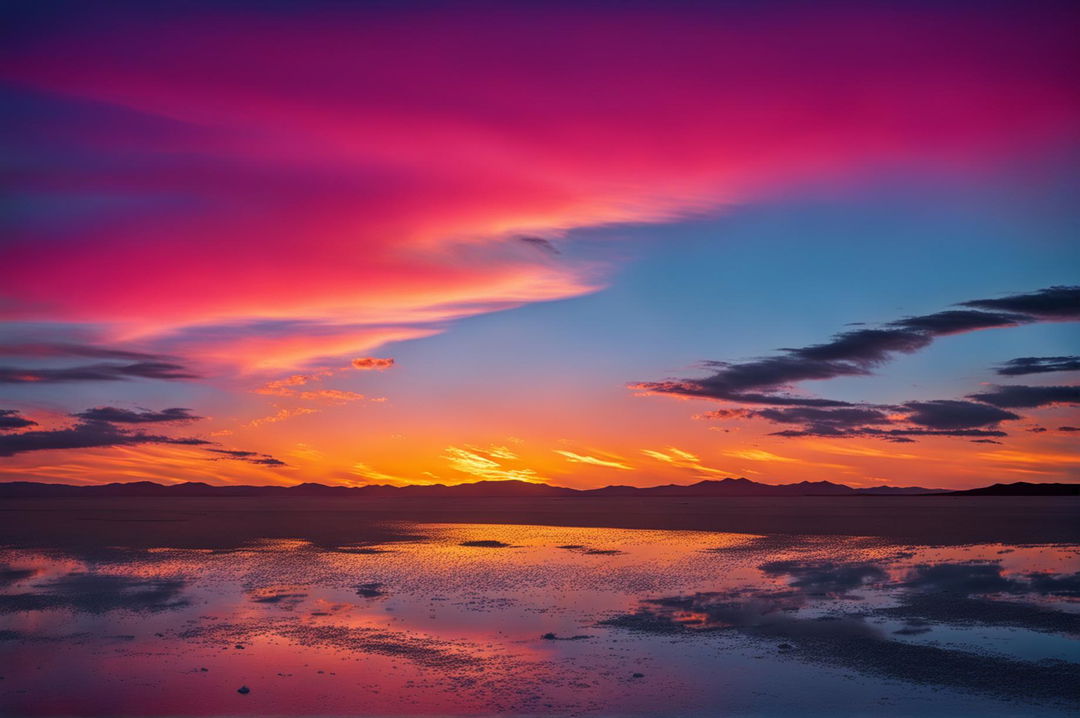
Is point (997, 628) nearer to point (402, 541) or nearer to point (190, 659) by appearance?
point (190, 659)

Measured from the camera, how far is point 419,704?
1226 centimetres

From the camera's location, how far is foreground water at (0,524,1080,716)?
12.6 meters

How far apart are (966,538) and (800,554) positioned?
1505 centimetres

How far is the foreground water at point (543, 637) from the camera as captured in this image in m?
12.6

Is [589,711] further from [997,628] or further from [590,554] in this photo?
[590,554]

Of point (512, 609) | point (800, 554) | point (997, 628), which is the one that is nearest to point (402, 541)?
point (800, 554)

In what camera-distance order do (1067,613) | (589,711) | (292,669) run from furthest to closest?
(1067,613) → (292,669) → (589,711)

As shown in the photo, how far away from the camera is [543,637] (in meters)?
16.9

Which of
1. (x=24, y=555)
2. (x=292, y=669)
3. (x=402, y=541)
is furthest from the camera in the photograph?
(x=402, y=541)

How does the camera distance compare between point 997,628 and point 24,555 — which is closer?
point 997,628

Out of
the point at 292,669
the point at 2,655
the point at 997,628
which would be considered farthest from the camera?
the point at 997,628

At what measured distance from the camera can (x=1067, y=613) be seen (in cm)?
1942

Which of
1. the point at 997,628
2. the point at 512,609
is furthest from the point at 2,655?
the point at 997,628

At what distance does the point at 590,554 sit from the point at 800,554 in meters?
8.83
